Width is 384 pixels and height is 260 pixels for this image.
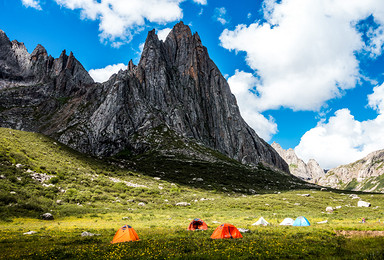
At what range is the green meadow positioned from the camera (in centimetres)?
1717

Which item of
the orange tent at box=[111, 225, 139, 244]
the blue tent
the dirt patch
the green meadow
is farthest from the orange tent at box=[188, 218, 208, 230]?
the dirt patch

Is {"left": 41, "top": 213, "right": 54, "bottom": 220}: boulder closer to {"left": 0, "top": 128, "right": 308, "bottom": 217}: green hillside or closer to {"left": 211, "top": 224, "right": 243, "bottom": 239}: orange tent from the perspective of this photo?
{"left": 0, "top": 128, "right": 308, "bottom": 217}: green hillside

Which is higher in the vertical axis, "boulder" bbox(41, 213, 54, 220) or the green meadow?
the green meadow

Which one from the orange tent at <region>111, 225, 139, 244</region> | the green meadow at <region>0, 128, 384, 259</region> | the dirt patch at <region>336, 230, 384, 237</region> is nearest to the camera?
the green meadow at <region>0, 128, 384, 259</region>

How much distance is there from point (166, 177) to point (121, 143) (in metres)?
64.3

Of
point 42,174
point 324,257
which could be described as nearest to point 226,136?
point 42,174

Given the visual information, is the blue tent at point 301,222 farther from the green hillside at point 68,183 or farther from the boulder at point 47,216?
the boulder at point 47,216

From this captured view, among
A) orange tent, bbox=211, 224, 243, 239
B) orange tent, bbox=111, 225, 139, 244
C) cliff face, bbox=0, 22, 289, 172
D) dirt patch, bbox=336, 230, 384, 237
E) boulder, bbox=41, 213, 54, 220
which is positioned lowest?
boulder, bbox=41, 213, 54, 220

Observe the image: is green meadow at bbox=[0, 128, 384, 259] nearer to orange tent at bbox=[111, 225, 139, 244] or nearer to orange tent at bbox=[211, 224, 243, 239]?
orange tent at bbox=[111, 225, 139, 244]

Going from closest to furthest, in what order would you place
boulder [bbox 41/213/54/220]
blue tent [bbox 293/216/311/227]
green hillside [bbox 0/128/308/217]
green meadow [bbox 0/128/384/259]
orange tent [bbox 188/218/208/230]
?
green meadow [bbox 0/128/384/259], orange tent [bbox 188/218/208/230], blue tent [bbox 293/216/311/227], boulder [bbox 41/213/54/220], green hillside [bbox 0/128/308/217]

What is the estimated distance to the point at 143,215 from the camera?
3981cm

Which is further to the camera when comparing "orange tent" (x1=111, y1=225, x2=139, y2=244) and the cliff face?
the cliff face

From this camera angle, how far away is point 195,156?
4601 inches

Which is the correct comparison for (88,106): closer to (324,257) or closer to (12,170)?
(12,170)
